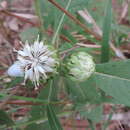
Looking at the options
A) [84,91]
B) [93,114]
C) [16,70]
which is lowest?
[93,114]

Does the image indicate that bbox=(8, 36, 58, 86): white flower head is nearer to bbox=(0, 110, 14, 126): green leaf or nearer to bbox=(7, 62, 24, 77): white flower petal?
bbox=(7, 62, 24, 77): white flower petal

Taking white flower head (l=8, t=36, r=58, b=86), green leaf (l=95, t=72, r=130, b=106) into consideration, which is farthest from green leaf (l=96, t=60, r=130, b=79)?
white flower head (l=8, t=36, r=58, b=86)

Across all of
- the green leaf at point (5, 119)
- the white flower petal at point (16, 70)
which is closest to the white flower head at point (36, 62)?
the white flower petal at point (16, 70)

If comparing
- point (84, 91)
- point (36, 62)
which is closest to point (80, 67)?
point (36, 62)

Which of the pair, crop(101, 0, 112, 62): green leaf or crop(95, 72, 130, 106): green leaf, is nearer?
crop(95, 72, 130, 106): green leaf

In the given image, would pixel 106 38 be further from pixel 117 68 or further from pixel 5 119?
pixel 5 119

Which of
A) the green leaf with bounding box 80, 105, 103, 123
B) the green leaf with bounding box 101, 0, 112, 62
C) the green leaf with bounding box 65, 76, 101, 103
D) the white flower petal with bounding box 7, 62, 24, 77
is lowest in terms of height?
the green leaf with bounding box 80, 105, 103, 123

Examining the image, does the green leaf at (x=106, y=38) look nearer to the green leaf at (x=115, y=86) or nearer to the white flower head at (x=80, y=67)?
the green leaf at (x=115, y=86)
